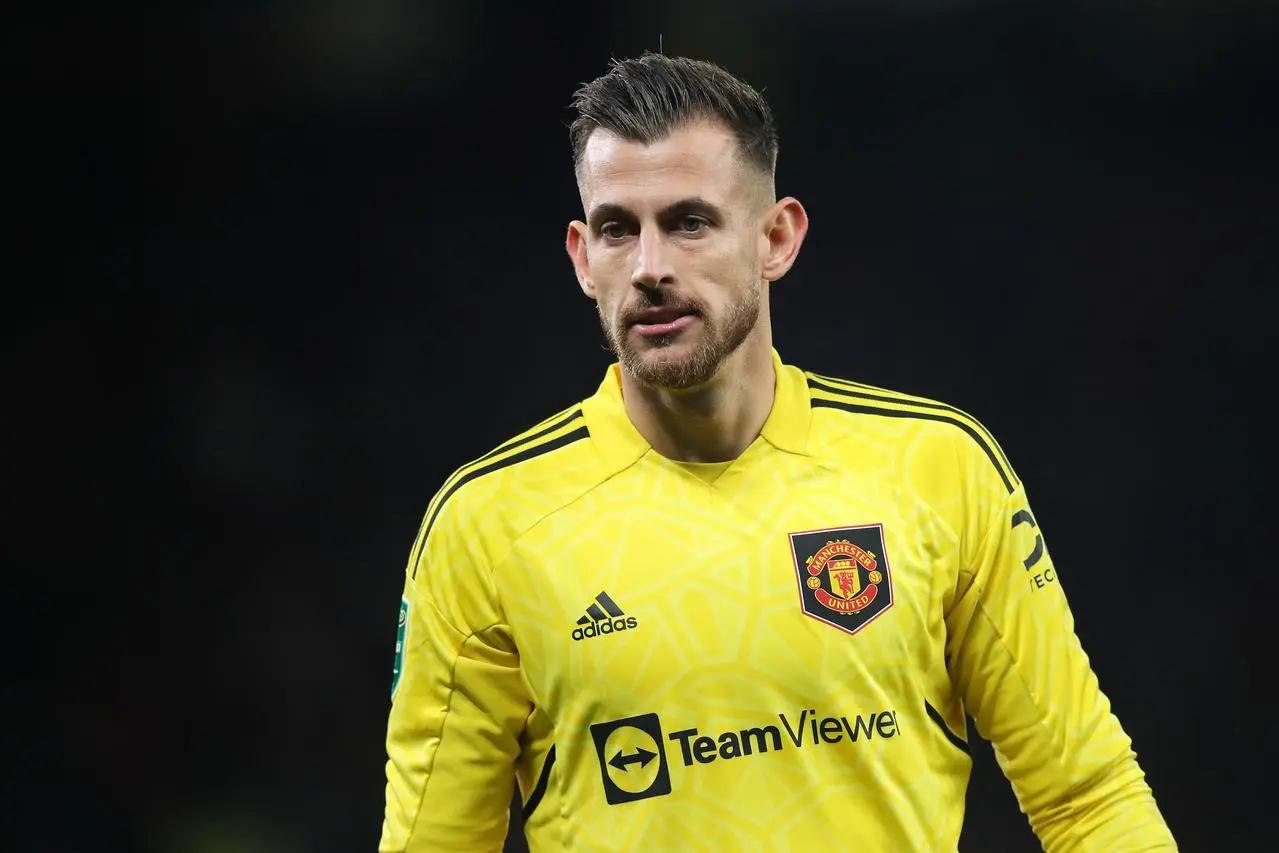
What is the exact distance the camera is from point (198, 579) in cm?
315

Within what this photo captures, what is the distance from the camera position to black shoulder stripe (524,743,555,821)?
5.74ft

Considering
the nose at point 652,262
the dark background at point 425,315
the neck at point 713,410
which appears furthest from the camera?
the dark background at point 425,315

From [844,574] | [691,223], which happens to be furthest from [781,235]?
[844,574]

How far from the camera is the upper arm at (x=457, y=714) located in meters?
1.76

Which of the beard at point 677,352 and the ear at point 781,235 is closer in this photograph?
the beard at point 677,352

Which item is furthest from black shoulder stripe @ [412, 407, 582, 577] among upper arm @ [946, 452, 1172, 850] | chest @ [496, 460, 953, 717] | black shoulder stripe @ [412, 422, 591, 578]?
upper arm @ [946, 452, 1172, 850]

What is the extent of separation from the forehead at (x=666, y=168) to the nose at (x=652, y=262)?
1.7 inches

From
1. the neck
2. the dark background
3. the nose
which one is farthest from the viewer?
the dark background

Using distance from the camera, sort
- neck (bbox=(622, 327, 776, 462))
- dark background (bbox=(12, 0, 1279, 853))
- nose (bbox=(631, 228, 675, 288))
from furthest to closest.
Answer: dark background (bbox=(12, 0, 1279, 853)) → neck (bbox=(622, 327, 776, 462)) → nose (bbox=(631, 228, 675, 288))

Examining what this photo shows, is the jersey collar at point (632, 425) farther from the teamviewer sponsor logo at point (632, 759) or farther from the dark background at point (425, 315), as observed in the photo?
the dark background at point (425, 315)

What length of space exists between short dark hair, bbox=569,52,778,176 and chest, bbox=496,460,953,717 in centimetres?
39

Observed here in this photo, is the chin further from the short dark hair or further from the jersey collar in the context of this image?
the short dark hair

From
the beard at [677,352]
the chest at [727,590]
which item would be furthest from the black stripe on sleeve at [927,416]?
the beard at [677,352]

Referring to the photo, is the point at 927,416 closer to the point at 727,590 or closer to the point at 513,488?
the point at 727,590
